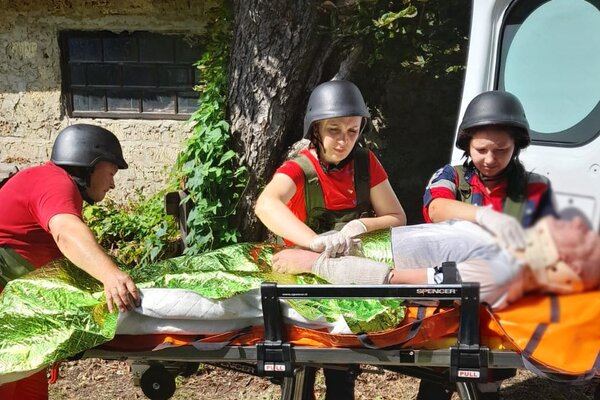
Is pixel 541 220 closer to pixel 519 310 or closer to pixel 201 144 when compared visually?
pixel 519 310

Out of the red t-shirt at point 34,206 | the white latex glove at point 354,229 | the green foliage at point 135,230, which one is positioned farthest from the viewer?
the green foliage at point 135,230

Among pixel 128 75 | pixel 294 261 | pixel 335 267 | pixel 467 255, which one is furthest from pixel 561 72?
pixel 128 75

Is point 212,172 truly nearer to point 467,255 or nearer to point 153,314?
point 153,314

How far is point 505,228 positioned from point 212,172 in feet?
14.3

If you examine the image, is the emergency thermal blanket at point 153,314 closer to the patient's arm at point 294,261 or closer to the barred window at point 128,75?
the patient's arm at point 294,261

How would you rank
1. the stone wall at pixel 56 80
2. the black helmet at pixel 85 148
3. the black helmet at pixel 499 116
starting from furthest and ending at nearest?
the stone wall at pixel 56 80
the black helmet at pixel 85 148
the black helmet at pixel 499 116

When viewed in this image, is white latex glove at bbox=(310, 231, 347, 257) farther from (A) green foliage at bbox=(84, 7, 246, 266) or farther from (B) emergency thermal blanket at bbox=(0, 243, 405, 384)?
(A) green foliage at bbox=(84, 7, 246, 266)

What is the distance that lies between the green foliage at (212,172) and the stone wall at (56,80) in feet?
2.83

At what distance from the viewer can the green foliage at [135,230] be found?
17.9 feet

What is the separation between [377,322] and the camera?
2084mm

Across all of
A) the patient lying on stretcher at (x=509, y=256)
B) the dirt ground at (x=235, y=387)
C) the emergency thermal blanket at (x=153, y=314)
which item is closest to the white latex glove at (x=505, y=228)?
the patient lying on stretcher at (x=509, y=256)

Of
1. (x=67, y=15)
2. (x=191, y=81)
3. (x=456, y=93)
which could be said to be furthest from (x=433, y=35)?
(x=67, y=15)

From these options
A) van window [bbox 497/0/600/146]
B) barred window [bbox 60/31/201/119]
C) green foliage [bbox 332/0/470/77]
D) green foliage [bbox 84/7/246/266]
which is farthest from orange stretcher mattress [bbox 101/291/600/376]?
barred window [bbox 60/31/201/119]

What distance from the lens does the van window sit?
1.60 meters
